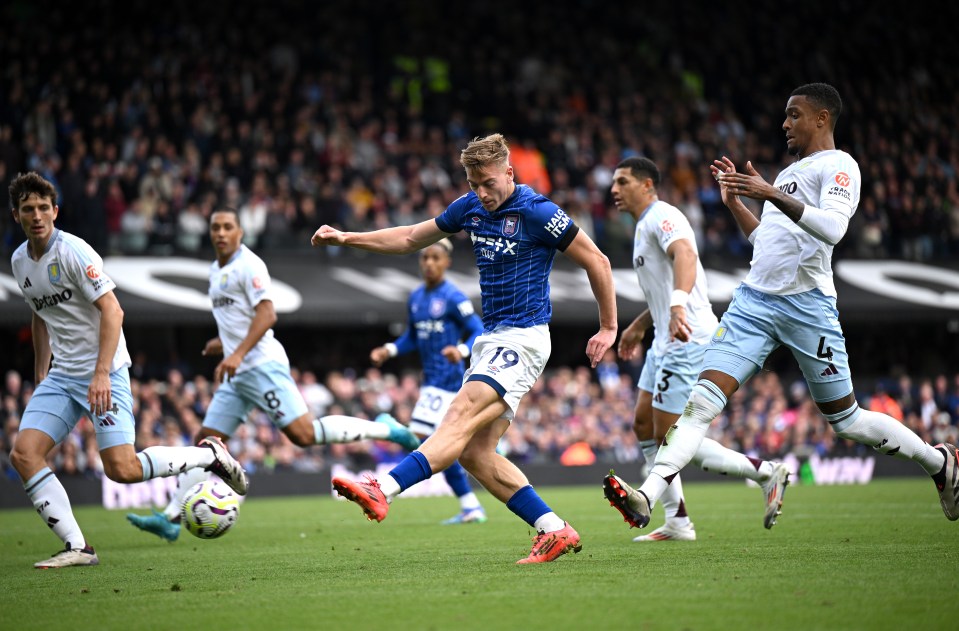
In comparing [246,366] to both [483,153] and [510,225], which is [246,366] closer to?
[510,225]

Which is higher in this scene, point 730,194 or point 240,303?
point 730,194

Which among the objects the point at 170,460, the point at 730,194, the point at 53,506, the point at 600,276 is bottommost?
the point at 53,506

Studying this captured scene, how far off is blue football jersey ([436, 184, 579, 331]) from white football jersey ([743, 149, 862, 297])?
A: 155cm

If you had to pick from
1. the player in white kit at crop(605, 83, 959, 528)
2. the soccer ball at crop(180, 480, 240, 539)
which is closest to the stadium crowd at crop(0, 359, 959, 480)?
the soccer ball at crop(180, 480, 240, 539)

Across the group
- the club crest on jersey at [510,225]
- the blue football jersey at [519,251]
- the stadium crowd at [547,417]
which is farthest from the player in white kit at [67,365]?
the stadium crowd at [547,417]

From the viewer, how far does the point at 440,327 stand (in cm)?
1277

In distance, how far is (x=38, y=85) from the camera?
2092 centimetres

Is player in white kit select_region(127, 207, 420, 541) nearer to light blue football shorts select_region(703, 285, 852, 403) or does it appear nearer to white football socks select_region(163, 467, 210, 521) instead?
white football socks select_region(163, 467, 210, 521)

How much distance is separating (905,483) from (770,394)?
493 centimetres

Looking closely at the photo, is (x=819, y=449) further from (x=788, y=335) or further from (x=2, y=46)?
(x=2, y=46)

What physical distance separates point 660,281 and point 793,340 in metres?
1.56

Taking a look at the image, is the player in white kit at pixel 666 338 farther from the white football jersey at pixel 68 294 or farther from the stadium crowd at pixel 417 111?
the stadium crowd at pixel 417 111

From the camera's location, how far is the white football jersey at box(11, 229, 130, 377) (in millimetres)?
8219

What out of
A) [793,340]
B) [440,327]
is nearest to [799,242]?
[793,340]
